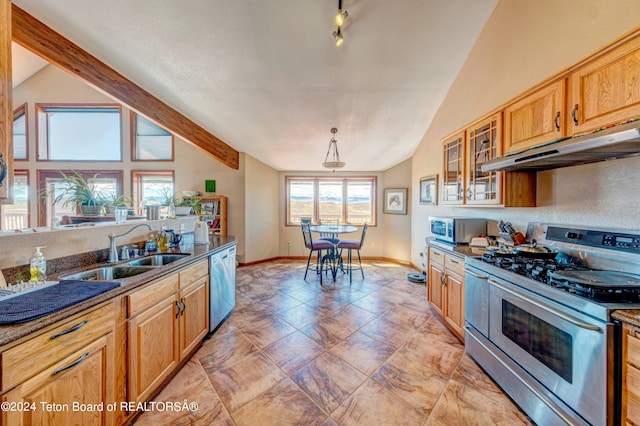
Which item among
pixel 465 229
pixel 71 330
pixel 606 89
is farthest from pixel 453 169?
pixel 71 330

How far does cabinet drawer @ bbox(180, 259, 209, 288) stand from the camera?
6.33 ft

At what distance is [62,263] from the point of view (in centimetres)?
162

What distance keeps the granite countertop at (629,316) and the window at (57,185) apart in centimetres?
704

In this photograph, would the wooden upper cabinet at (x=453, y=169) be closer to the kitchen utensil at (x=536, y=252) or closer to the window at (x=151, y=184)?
the kitchen utensil at (x=536, y=252)

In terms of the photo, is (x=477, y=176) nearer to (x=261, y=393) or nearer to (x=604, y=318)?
(x=604, y=318)

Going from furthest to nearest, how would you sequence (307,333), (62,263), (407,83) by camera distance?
(407,83)
(307,333)
(62,263)

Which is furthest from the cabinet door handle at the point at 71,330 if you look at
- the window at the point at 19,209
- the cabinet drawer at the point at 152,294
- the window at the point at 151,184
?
the window at the point at 19,209

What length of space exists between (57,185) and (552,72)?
8.43m

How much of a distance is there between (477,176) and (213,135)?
4.15 metres

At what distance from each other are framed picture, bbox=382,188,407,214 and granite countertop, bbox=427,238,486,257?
2.53 m

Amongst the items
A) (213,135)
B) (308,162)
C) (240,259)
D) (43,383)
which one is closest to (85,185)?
(43,383)

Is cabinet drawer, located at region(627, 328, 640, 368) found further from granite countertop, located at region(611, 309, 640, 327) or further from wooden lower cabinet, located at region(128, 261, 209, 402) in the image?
wooden lower cabinet, located at region(128, 261, 209, 402)

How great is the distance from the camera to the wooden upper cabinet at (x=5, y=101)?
111 centimetres

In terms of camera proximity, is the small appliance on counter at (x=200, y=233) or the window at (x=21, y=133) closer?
the small appliance on counter at (x=200, y=233)
